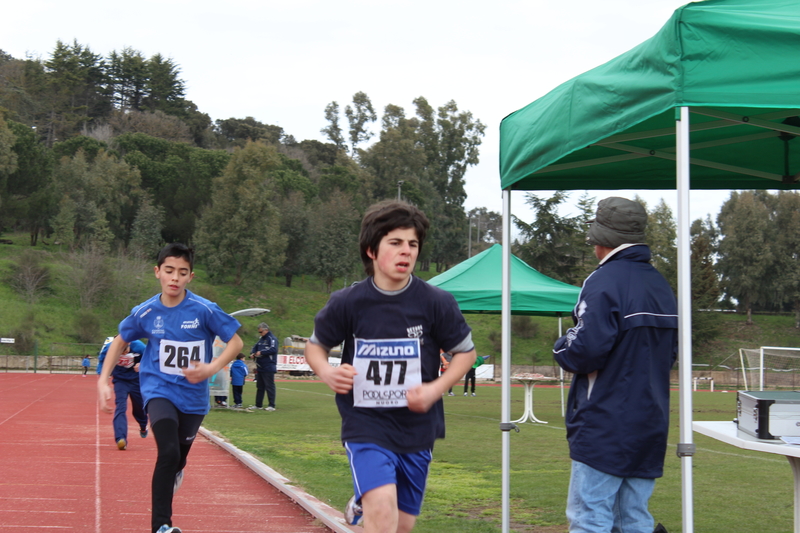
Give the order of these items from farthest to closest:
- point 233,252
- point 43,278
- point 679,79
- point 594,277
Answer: point 233,252
point 43,278
point 594,277
point 679,79

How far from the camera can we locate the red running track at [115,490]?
642 centimetres

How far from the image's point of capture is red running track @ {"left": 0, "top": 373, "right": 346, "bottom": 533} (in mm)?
6418

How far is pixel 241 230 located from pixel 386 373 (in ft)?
249

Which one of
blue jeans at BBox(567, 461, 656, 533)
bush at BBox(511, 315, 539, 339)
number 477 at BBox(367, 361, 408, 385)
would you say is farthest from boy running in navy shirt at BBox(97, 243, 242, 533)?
bush at BBox(511, 315, 539, 339)

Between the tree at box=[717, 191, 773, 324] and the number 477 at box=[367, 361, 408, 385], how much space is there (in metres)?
86.1

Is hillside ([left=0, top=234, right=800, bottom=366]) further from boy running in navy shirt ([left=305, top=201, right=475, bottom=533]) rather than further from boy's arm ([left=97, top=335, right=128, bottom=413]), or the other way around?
boy running in navy shirt ([left=305, top=201, right=475, bottom=533])

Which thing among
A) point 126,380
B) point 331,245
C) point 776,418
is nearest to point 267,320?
point 331,245

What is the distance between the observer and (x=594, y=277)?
13.0 feet

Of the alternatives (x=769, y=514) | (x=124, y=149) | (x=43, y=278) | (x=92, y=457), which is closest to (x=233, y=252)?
(x=43, y=278)

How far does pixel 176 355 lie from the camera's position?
18.9 ft

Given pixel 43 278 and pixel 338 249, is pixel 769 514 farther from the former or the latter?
pixel 338 249

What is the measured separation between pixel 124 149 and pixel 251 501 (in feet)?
333

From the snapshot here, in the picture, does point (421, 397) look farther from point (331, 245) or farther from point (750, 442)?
point (331, 245)

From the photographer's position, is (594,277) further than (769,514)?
No
